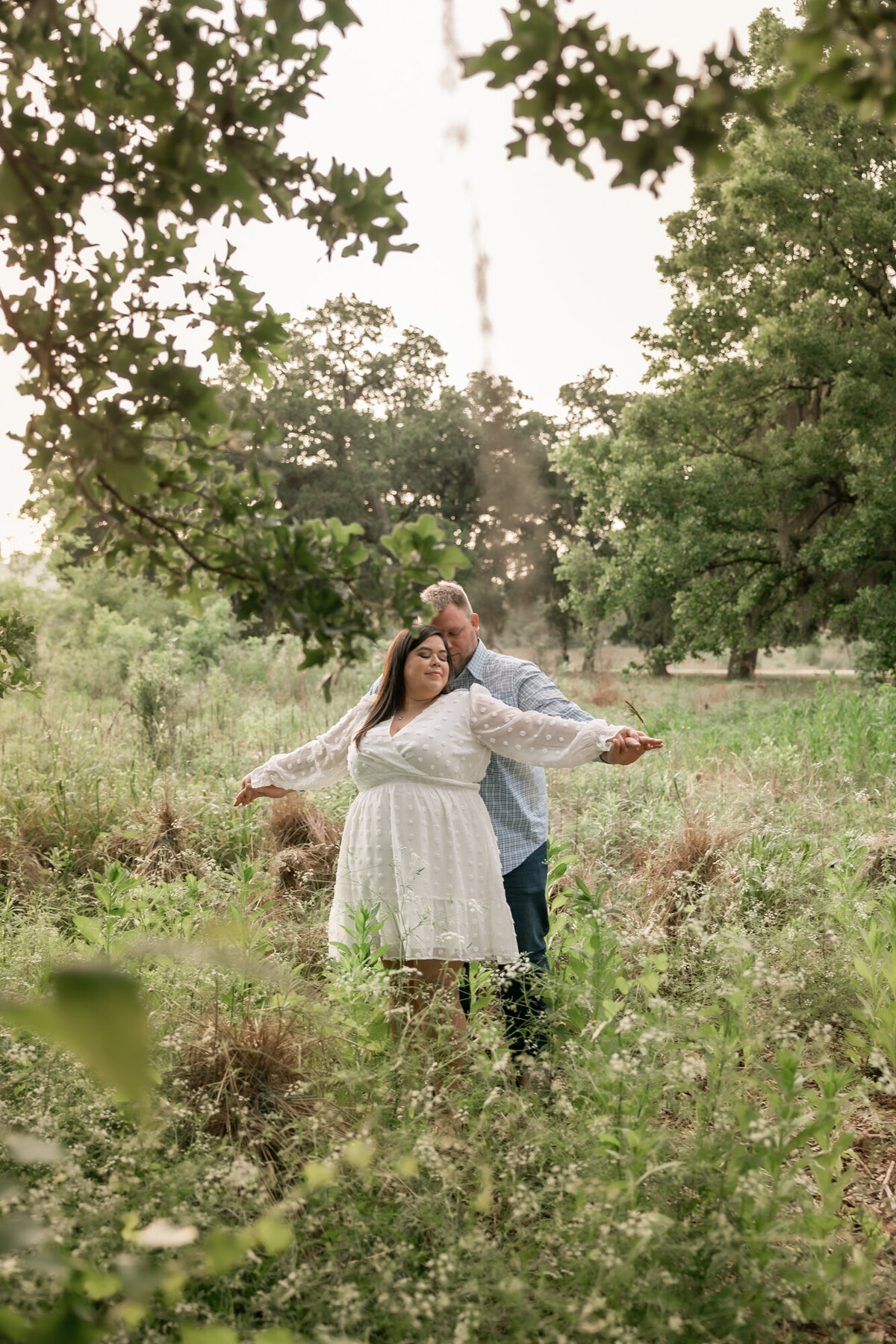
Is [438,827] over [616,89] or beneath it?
beneath

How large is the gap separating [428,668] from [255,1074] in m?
1.67

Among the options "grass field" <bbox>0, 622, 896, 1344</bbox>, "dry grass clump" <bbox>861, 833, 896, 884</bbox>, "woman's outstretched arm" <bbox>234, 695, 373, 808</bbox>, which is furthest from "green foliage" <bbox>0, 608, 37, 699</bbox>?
"dry grass clump" <bbox>861, 833, 896, 884</bbox>

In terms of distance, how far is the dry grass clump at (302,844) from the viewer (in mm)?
5637

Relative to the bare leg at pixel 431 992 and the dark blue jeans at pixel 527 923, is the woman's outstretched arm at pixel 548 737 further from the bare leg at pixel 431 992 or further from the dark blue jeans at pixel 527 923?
the bare leg at pixel 431 992

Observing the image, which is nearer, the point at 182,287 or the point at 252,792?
the point at 182,287

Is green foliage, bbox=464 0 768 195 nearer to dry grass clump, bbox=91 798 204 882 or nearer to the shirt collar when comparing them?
the shirt collar

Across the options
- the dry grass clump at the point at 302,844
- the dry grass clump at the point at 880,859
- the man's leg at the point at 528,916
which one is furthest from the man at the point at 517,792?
the dry grass clump at the point at 880,859

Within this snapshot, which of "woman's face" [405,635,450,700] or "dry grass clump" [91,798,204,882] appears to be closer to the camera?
"woman's face" [405,635,450,700]

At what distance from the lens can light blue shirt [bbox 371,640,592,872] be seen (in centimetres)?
397

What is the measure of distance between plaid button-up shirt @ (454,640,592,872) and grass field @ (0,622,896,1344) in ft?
0.87

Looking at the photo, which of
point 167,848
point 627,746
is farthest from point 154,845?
point 627,746

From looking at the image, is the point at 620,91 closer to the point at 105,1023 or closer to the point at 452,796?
the point at 105,1023

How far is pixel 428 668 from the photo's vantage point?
3881 mm

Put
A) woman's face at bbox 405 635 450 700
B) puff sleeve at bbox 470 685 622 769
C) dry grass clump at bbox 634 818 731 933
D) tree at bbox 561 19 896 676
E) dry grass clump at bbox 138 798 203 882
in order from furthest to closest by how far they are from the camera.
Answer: tree at bbox 561 19 896 676 < dry grass clump at bbox 138 798 203 882 < dry grass clump at bbox 634 818 731 933 < woman's face at bbox 405 635 450 700 < puff sleeve at bbox 470 685 622 769
